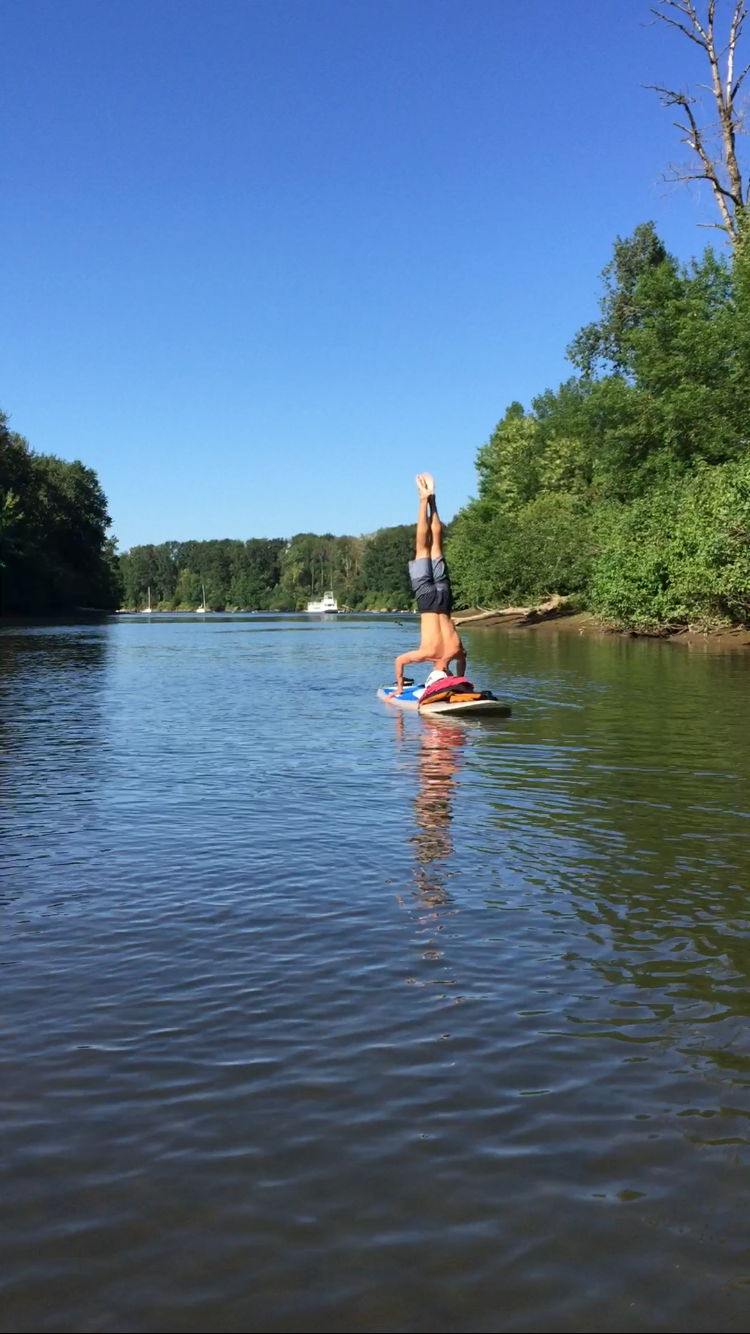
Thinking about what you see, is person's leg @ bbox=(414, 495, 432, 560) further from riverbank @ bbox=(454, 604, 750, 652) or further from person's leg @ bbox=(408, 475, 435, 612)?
riverbank @ bbox=(454, 604, 750, 652)

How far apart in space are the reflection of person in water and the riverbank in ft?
89.0

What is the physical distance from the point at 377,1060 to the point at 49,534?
4963 inches

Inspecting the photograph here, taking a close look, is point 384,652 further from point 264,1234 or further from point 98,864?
point 264,1234

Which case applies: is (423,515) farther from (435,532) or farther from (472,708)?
(472,708)

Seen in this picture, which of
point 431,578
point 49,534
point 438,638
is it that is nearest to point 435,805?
point 431,578

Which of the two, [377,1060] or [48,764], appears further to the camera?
[48,764]

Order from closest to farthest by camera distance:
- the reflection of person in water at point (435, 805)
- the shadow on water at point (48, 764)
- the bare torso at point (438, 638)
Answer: the reflection of person in water at point (435, 805) → the shadow on water at point (48, 764) → the bare torso at point (438, 638)

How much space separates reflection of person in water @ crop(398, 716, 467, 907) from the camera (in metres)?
9.23

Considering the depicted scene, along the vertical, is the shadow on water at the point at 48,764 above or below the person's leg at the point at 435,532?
below

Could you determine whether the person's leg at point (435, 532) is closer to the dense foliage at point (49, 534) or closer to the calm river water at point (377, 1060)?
the calm river water at point (377, 1060)

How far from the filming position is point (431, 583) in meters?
23.0

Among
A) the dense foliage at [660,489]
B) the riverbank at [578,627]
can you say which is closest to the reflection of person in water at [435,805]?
the dense foliage at [660,489]

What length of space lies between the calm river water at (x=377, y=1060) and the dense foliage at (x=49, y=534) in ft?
303

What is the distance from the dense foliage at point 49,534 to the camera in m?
105
